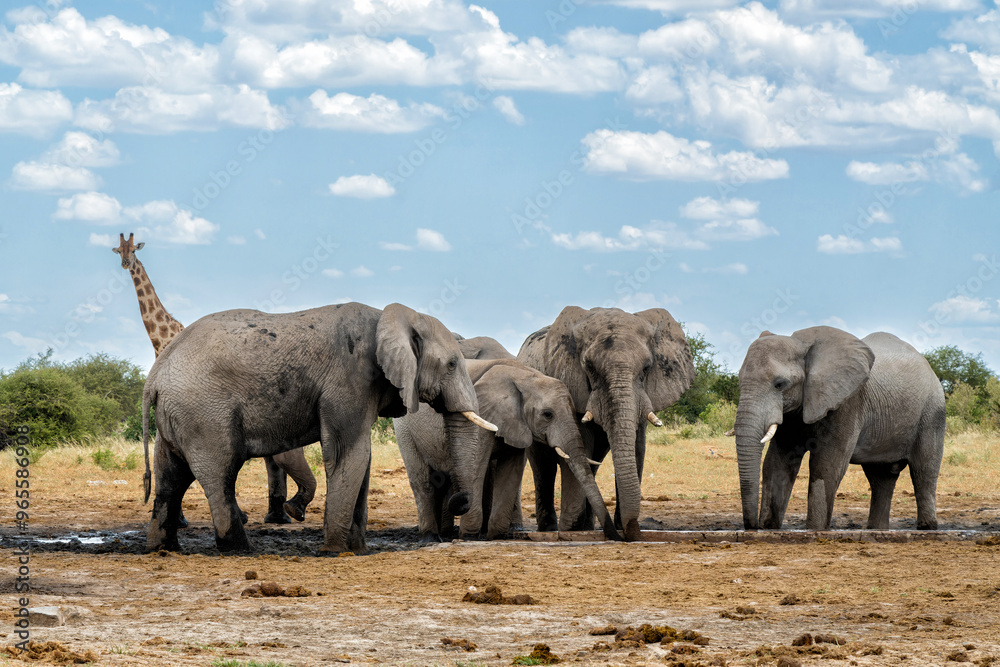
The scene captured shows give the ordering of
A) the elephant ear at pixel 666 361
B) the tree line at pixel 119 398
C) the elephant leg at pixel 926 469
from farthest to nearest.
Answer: the tree line at pixel 119 398 < the elephant leg at pixel 926 469 < the elephant ear at pixel 666 361

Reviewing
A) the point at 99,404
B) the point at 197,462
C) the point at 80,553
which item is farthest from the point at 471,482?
the point at 99,404

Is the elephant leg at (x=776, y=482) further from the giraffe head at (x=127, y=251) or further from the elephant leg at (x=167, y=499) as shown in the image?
the giraffe head at (x=127, y=251)

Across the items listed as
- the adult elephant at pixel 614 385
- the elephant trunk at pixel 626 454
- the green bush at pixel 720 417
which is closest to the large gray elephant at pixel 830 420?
the adult elephant at pixel 614 385

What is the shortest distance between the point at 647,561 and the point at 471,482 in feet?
8.25

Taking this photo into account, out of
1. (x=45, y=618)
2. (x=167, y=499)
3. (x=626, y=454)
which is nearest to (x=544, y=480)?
(x=626, y=454)

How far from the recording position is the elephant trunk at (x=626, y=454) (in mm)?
12461

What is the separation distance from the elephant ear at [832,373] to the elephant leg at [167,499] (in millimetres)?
6724

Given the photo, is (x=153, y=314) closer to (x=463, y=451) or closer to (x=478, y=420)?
(x=463, y=451)

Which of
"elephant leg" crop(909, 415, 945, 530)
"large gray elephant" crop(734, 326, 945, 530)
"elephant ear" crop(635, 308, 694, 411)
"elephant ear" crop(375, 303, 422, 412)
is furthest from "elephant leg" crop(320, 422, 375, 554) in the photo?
"elephant leg" crop(909, 415, 945, 530)

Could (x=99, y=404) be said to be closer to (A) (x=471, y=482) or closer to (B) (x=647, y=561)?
(A) (x=471, y=482)

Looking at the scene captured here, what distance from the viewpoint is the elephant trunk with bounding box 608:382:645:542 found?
12.5 metres

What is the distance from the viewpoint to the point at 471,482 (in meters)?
13.0

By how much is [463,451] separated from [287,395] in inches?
78.8

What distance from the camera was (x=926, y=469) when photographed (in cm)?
1487
